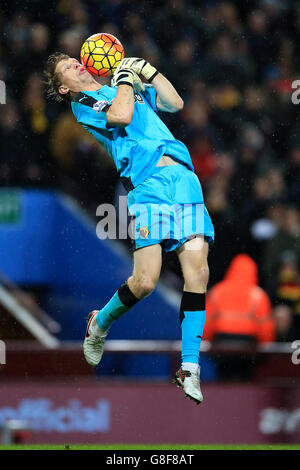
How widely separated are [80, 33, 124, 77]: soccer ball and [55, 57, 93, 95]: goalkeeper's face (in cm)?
5

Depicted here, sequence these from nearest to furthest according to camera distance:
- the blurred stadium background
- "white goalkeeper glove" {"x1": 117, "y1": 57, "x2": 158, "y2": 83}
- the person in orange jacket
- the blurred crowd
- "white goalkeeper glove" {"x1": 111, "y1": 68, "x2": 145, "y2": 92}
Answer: "white goalkeeper glove" {"x1": 111, "y1": 68, "x2": 145, "y2": 92} < "white goalkeeper glove" {"x1": 117, "y1": 57, "x2": 158, "y2": 83} < the blurred stadium background < the person in orange jacket < the blurred crowd

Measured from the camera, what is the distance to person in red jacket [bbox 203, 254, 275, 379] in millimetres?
10141

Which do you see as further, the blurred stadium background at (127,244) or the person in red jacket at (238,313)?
the person in red jacket at (238,313)

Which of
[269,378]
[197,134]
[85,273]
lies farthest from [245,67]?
[269,378]

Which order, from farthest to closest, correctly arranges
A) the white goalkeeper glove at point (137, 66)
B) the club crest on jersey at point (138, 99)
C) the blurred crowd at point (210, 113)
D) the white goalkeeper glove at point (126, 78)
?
the blurred crowd at point (210, 113) < the club crest on jersey at point (138, 99) < the white goalkeeper glove at point (137, 66) < the white goalkeeper glove at point (126, 78)

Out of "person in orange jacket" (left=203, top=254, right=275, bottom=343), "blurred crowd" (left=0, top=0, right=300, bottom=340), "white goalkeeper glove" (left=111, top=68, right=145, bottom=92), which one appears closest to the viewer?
"white goalkeeper glove" (left=111, top=68, right=145, bottom=92)

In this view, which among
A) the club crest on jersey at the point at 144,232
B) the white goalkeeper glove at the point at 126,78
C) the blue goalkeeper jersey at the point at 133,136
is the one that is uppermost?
the white goalkeeper glove at the point at 126,78

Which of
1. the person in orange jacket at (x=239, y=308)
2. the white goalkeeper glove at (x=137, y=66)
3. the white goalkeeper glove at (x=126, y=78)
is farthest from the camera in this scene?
the person in orange jacket at (x=239, y=308)

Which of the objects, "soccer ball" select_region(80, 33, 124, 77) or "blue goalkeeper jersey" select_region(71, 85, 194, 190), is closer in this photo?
"blue goalkeeper jersey" select_region(71, 85, 194, 190)

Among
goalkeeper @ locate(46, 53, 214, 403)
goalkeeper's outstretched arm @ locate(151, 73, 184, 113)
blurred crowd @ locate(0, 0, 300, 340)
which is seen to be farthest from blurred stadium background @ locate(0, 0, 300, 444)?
goalkeeper's outstretched arm @ locate(151, 73, 184, 113)

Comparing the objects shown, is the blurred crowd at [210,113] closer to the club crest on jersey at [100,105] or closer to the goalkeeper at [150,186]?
the goalkeeper at [150,186]

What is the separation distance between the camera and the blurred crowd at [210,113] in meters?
11.3

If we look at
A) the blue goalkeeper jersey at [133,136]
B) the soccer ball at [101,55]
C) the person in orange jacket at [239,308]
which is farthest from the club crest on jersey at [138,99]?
the person in orange jacket at [239,308]

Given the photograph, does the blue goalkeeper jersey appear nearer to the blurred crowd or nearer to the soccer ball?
the soccer ball
